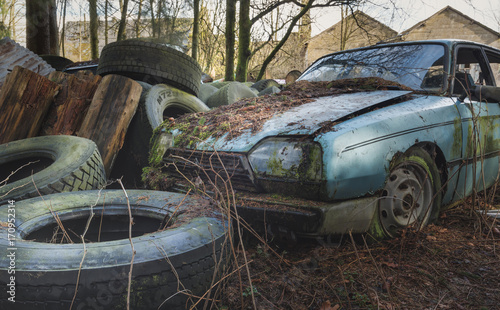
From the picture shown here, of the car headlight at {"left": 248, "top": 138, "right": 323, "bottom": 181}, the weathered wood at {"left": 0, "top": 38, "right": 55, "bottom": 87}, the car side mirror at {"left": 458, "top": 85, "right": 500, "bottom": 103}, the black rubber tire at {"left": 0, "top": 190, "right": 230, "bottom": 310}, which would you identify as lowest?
the black rubber tire at {"left": 0, "top": 190, "right": 230, "bottom": 310}

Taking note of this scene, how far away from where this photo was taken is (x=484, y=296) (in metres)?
1.88

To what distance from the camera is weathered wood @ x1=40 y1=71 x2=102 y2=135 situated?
3.94 m

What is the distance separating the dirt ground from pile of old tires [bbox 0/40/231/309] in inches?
11.3

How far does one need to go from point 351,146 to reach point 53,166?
6.95 ft

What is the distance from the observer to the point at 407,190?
96.3 inches

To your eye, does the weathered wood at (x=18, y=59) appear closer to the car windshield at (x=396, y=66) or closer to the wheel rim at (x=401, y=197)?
the car windshield at (x=396, y=66)

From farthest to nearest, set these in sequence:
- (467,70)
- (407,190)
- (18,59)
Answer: (18,59) < (467,70) < (407,190)

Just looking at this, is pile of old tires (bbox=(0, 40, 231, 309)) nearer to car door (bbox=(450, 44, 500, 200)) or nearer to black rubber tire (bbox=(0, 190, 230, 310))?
black rubber tire (bbox=(0, 190, 230, 310))

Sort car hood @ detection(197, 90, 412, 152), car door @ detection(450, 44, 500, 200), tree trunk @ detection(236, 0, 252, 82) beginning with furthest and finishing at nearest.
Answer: tree trunk @ detection(236, 0, 252, 82) < car door @ detection(450, 44, 500, 200) < car hood @ detection(197, 90, 412, 152)

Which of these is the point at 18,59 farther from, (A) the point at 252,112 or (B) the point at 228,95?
(A) the point at 252,112

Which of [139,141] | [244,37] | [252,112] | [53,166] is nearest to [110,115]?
[139,141]

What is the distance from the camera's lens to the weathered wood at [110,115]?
12.1 ft

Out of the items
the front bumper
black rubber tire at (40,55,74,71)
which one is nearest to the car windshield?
the front bumper

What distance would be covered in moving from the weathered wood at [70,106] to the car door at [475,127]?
3.58m
